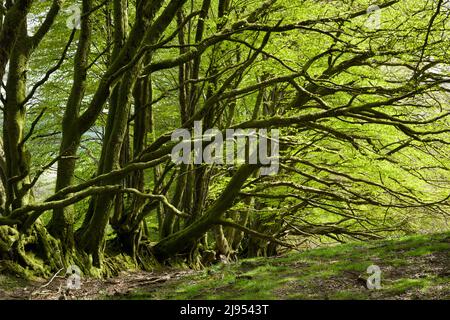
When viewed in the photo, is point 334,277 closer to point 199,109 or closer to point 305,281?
point 305,281

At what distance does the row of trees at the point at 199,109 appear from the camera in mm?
6367

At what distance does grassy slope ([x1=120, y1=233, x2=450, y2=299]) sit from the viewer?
192 inches

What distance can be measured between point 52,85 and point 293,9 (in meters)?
8.06

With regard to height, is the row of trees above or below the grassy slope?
above

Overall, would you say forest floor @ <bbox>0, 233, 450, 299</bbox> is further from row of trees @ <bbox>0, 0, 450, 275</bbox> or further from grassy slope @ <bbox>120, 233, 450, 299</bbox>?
row of trees @ <bbox>0, 0, 450, 275</bbox>

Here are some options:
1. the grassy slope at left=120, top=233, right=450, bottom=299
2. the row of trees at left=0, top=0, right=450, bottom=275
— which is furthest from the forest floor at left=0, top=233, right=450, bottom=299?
the row of trees at left=0, top=0, right=450, bottom=275

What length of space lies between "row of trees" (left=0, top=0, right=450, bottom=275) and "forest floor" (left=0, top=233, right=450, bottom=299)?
874 mm

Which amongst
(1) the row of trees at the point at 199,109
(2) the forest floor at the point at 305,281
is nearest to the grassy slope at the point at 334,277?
(2) the forest floor at the point at 305,281

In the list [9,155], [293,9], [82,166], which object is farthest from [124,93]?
[82,166]

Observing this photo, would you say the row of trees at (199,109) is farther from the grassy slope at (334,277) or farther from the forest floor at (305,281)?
the grassy slope at (334,277)

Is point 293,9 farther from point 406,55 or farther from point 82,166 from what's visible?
point 82,166

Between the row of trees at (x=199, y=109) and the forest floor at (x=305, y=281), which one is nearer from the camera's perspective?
the forest floor at (x=305, y=281)

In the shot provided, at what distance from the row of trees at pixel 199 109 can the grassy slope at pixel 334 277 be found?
39.4 inches
